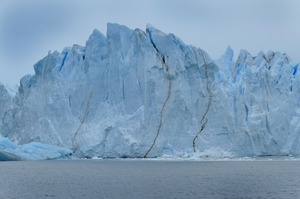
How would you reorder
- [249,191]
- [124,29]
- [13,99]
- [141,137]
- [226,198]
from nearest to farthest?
1. [226,198]
2. [249,191]
3. [141,137]
4. [124,29]
5. [13,99]

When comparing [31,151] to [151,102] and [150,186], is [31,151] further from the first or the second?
[150,186]

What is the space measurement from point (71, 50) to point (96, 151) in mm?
8969

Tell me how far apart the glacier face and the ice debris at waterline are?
1.29 meters

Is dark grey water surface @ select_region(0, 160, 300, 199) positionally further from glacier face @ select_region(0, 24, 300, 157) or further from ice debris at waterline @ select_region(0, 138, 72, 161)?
ice debris at waterline @ select_region(0, 138, 72, 161)

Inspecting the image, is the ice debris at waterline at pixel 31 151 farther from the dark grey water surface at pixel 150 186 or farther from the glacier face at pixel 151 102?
the dark grey water surface at pixel 150 186

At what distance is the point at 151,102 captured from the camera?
119 ft

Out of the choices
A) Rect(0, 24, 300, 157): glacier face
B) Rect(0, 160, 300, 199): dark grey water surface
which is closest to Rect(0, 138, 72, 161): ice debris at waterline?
Rect(0, 24, 300, 157): glacier face

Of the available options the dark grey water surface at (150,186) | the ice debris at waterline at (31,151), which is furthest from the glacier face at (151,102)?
the dark grey water surface at (150,186)

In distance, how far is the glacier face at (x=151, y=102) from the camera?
3541 centimetres

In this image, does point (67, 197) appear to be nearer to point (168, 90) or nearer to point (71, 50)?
point (168, 90)

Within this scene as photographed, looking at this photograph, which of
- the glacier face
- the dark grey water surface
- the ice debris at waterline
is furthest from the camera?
the glacier face

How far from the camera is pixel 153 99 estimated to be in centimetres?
3622

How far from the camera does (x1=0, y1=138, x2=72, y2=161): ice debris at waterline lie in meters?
33.9

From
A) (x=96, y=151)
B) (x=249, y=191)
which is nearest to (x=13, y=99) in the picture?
(x=96, y=151)
